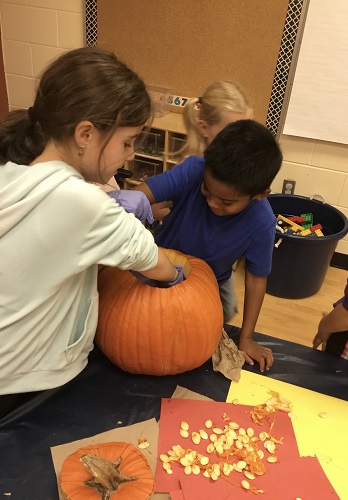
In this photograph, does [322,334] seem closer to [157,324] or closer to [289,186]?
[157,324]

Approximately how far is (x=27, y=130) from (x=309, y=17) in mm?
1587

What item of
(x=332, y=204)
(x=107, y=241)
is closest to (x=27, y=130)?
(x=107, y=241)

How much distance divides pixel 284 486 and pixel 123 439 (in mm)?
286

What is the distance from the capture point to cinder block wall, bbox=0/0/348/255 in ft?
7.10

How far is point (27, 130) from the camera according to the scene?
80 cm

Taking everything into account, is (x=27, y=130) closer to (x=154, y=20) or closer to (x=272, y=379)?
(x=272, y=379)

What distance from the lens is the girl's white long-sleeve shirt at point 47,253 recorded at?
0.67 meters

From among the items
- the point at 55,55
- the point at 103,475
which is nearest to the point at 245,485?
the point at 103,475

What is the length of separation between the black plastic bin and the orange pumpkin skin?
1360 mm

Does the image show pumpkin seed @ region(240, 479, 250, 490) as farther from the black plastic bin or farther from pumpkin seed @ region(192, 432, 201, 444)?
the black plastic bin

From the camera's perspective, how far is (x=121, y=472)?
0.70 metres

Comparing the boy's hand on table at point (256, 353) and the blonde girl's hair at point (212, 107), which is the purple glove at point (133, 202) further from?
the blonde girl's hair at point (212, 107)

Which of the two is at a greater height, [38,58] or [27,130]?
[27,130]

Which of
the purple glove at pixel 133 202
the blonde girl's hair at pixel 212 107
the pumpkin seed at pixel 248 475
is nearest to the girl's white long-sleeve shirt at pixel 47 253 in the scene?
the purple glove at pixel 133 202
